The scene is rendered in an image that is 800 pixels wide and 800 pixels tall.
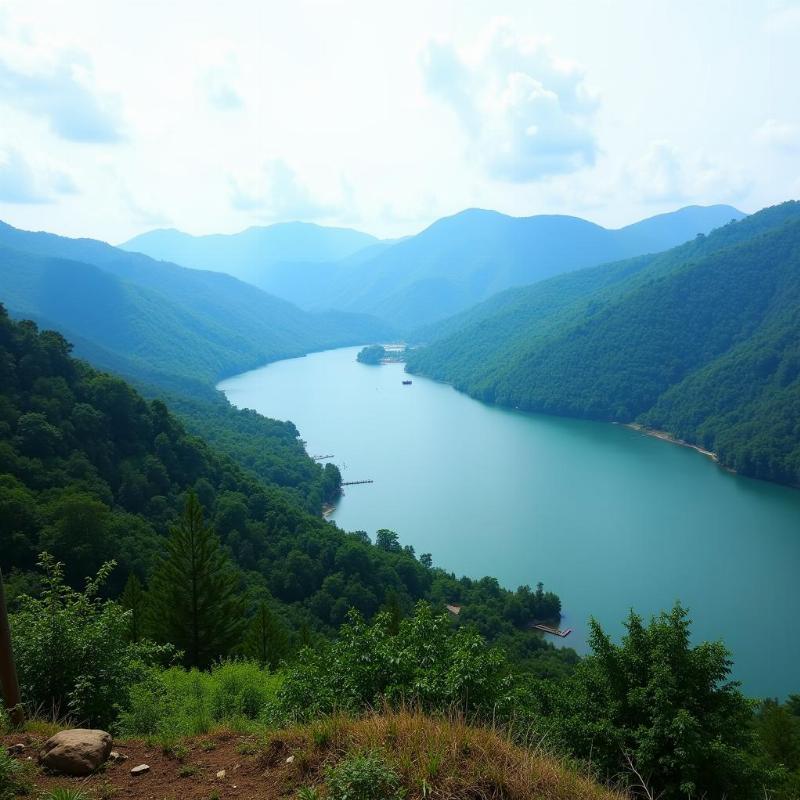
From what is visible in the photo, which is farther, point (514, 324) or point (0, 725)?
point (514, 324)

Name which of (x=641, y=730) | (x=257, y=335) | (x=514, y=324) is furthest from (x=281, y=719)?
(x=257, y=335)

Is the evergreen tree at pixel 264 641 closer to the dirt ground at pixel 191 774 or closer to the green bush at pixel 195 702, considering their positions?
the green bush at pixel 195 702

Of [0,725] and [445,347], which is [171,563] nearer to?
[0,725]

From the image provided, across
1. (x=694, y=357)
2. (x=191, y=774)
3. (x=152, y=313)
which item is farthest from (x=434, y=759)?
(x=152, y=313)

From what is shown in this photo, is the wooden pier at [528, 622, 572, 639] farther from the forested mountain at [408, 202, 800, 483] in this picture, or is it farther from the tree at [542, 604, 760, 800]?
the forested mountain at [408, 202, 800, 483]

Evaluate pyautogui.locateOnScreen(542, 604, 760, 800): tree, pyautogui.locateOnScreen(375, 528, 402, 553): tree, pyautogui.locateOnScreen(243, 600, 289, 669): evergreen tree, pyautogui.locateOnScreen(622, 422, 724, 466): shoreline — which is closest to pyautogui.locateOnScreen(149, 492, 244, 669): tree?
pyautogui.locateOnScreen(243, 600, 289, 669): evergreen tree

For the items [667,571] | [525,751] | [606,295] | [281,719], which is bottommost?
[667,571]
